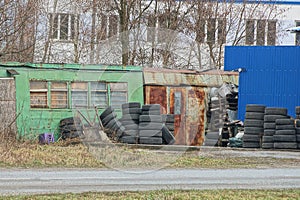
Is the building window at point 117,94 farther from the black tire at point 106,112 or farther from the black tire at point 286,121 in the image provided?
the black tire at point 286,121

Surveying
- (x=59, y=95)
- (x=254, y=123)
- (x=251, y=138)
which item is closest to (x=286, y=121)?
(x=254, y=123)

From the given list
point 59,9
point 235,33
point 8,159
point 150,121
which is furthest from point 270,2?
point 8,159

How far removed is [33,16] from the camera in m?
28.8

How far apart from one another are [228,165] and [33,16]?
15.6 metres

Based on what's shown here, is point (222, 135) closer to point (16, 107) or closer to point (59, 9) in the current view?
point (16, 107)

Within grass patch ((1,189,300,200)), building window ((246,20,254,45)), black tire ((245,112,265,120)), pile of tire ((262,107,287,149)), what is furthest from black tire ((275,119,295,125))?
building window ((246,20,254,45))

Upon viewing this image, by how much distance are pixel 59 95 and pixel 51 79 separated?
648 mm

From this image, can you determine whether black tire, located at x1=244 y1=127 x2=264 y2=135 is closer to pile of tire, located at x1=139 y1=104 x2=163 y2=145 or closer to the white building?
pile of tire, located at x1=139 y1=104 x2=163 y2=145

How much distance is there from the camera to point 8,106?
20.9m

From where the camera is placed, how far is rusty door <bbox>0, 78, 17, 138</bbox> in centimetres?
2024

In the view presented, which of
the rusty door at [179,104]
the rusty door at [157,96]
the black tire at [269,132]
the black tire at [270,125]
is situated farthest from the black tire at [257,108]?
the rusty door at [157,96]

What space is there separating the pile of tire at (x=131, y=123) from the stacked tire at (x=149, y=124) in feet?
0.54

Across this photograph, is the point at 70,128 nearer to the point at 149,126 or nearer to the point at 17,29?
the point at 149,126

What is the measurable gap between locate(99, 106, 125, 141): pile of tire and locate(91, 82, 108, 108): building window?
611mm
